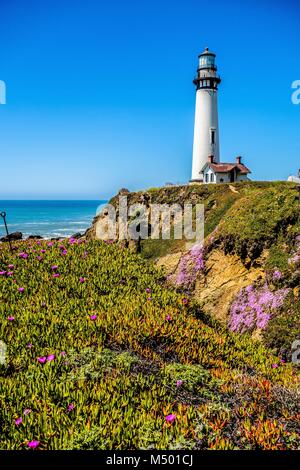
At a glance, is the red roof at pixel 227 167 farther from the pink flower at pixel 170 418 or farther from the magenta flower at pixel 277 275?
the pink flower at pixel 170 418

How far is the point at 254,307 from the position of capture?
41.5 feet

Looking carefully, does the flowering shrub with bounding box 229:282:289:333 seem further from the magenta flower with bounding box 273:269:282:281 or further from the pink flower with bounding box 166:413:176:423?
the pink flower with bounding box 166:413:176:423

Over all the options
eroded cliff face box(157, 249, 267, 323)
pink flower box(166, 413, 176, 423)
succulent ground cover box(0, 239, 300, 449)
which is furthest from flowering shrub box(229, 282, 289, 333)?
pink flower box(166, 413, 176, 423)

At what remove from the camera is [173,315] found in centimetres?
896

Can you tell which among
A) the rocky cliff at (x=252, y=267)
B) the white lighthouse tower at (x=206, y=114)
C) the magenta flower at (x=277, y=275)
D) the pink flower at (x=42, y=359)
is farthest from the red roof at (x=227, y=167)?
the pink flower at (x=42, y=359)

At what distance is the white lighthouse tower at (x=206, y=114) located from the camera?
136ft

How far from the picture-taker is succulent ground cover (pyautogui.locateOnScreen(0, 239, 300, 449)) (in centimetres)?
457

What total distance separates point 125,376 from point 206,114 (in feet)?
130

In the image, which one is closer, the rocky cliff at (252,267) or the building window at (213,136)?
the rocky cliff at (252,267)

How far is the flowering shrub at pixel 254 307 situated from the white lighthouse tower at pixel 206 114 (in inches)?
1180

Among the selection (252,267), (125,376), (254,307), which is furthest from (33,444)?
(252,267)

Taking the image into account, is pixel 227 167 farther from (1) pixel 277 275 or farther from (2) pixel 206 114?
(1) pixel 277 275

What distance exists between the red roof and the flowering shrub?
89.8ft

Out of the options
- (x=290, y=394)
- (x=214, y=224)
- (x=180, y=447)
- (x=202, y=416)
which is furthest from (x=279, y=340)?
(x=214, y=224)
